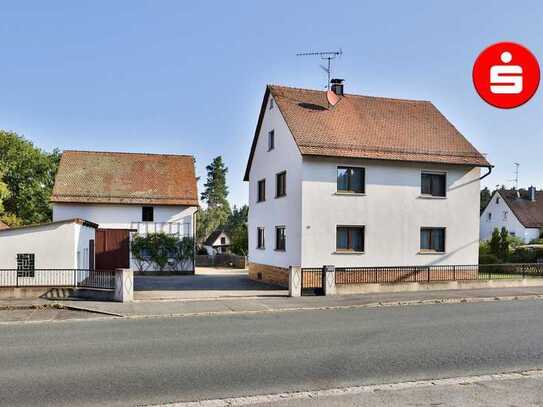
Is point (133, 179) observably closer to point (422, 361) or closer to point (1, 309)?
point (1, 309)

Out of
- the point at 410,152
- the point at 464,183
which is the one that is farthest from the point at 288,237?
the point at 464,183

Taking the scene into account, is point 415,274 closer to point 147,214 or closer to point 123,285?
point 123,285

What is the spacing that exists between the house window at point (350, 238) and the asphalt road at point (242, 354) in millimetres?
8001

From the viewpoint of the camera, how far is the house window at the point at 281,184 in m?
24.4

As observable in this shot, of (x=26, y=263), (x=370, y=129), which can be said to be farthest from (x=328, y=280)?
(x=26, y=263)

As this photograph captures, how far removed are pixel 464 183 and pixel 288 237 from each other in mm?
8949

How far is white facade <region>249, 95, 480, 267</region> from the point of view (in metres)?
22.0

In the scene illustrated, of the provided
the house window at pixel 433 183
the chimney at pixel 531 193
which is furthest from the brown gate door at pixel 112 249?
the chimney at pixel 531 193

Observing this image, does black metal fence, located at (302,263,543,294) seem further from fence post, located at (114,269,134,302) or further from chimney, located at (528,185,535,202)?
chimney, located at (528,185,535,202)

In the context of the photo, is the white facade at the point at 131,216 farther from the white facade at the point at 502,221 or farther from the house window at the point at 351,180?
the white facade at the point at 502,221

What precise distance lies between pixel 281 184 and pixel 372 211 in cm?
483

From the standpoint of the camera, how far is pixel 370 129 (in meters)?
24.5

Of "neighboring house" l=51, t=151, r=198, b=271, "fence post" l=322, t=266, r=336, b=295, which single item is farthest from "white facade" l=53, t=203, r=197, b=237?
"fence post" l=322, t=266, r=336, b=295

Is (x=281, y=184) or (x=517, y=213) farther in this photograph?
(x=517, y=213)
